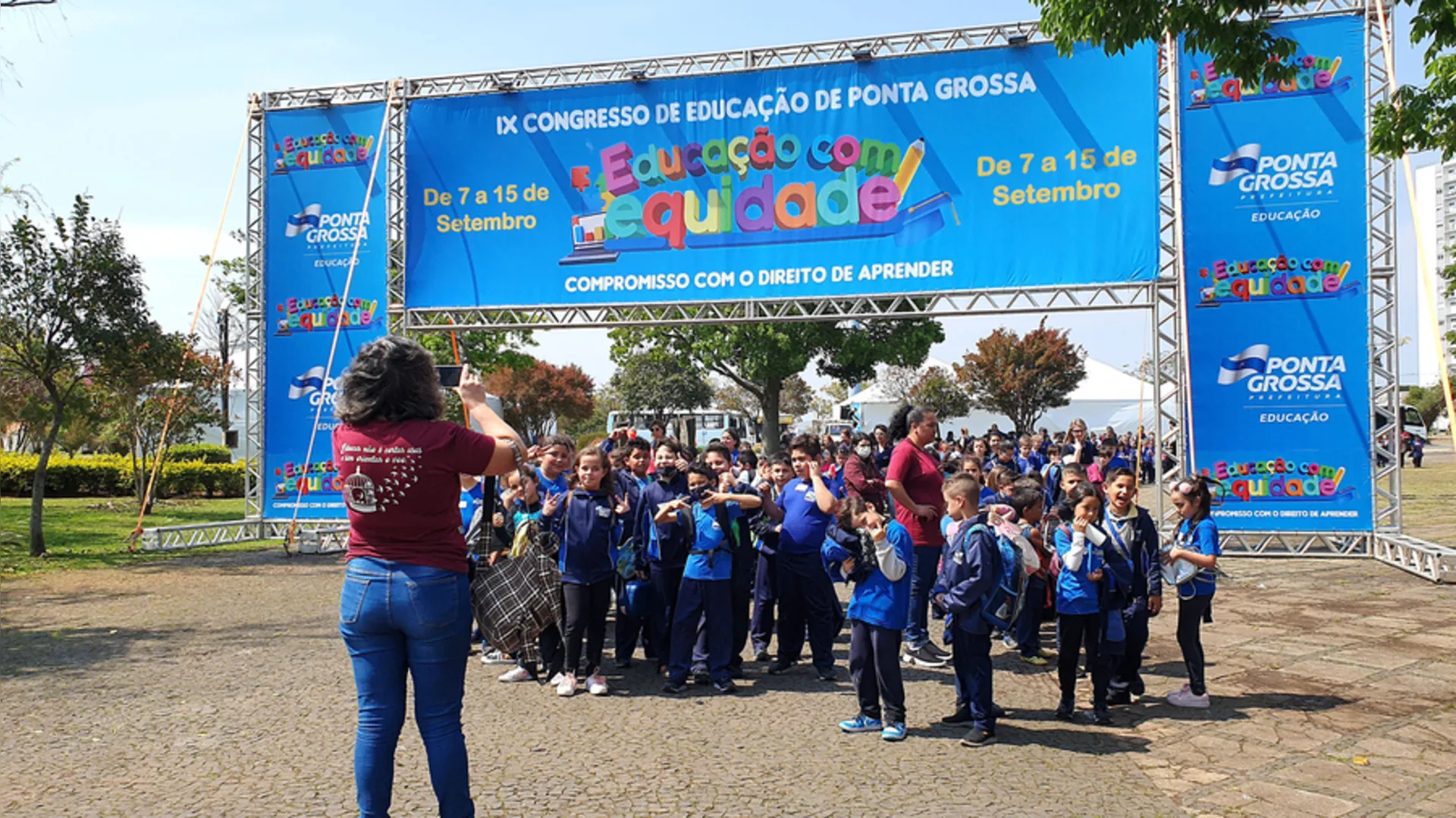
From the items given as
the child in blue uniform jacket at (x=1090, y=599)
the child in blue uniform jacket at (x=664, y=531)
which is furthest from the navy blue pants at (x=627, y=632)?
the child in blue uniform jacket at (x=1090, y=599)

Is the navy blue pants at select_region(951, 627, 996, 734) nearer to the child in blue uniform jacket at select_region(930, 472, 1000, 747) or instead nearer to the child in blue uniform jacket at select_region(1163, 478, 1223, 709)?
the child in blue uniform jacket at select_region(930, 472, 1000, 747)

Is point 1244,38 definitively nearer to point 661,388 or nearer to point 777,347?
point 777,347

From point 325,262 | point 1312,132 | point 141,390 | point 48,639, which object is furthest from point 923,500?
point 141,390

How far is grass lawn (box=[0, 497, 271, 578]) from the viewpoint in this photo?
14422mm

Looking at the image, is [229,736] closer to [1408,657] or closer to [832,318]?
[1408,657]

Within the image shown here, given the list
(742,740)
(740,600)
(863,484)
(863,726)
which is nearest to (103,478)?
(740,600)

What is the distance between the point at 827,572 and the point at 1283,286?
26.0ft

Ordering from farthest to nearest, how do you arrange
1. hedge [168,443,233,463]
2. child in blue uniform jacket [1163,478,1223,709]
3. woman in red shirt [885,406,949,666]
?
hedge [168,443,233,463] < woman in red shirt [885,406,949,666] < child in blue uniform jacket [1163,478,1223,709]

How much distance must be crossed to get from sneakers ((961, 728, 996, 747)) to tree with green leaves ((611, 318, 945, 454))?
2585 cm

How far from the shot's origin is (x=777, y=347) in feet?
105

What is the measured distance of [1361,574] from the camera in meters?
11.8

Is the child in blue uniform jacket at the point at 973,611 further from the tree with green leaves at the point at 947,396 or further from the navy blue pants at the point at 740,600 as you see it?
the tree with green leaves at the point at 947,396

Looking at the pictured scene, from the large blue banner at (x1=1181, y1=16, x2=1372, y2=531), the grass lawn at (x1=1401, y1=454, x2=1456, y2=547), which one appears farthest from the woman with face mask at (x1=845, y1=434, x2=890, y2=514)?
the grass lawn at (x1=1401, y1=454, x2=1456, y2=547)

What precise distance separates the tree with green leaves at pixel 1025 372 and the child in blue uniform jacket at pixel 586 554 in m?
44.0
